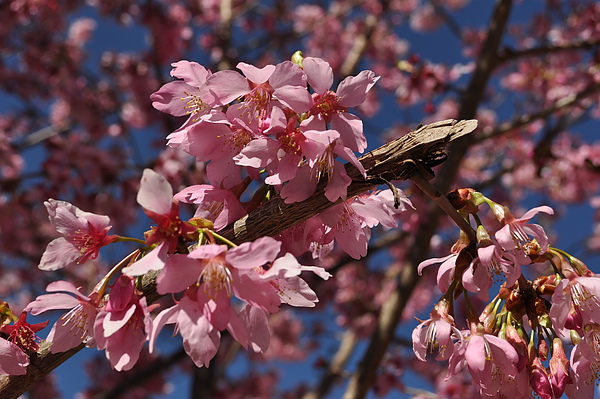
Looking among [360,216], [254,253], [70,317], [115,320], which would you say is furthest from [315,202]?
[70,317]

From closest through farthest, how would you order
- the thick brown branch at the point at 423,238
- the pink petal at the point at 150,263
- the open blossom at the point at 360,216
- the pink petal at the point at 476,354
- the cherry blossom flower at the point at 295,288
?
the pink petal at the point at 150,263 < the cherry blossom flower at the point at 295,288 < the pink petal at the point at 476,354 < the open blossom at the point at 360,216 < the thick brown branch at the point at 423,238

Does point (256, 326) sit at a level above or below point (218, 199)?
below

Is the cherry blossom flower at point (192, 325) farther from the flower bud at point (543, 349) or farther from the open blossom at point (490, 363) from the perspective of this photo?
the flower bud at point (543, 349)

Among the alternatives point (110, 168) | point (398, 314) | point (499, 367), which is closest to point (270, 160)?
point (499, 367)

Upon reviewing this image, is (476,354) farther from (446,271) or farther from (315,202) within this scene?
(315,202)

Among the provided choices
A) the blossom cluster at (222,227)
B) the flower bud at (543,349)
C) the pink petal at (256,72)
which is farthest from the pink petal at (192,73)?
the flower bud at (543,349)

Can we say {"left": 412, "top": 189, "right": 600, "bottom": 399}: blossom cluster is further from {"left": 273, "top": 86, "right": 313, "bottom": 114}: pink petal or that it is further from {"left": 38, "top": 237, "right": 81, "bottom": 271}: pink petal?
{"left": 38, "top": 237, "right": 81, "bottom": 271}: pink petal

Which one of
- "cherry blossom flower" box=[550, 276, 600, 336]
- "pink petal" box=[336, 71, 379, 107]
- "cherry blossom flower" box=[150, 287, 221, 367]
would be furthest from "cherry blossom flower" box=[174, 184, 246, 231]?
"cherry blossom flower" box=[550, 276, 600, 336]
